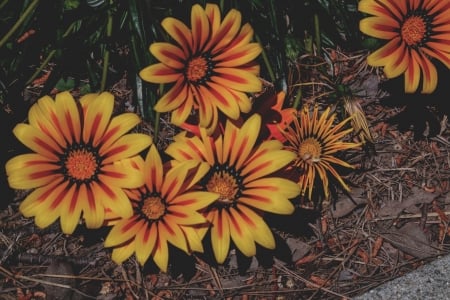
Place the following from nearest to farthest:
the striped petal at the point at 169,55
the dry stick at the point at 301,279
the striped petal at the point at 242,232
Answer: the striped petal at the point at 169,55
the striped petal at the point at 242,232
the dry stick at the point at 301,279

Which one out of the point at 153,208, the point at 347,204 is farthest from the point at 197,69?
the point at 347,204

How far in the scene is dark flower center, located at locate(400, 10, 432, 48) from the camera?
164 cm

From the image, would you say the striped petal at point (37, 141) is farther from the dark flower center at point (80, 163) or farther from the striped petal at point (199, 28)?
the striped petal at point (199, 28)

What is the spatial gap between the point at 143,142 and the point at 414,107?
1.04 metres

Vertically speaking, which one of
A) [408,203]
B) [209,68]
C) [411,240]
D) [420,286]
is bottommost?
[420,286]

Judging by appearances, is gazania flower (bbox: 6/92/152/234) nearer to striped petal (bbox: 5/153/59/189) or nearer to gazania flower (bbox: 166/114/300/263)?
striped petal (bbox: 5/153/59/189)

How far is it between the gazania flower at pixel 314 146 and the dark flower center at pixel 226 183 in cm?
19

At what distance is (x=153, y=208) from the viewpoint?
1.52 meters

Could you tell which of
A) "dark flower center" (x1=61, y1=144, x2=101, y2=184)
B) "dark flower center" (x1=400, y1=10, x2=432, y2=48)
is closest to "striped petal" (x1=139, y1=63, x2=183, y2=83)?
"dark flower center" (x1=61, y1=144, x2=101, y2=184)

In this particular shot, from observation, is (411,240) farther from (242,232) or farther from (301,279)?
(242,232)

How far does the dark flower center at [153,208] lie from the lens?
1.51 m

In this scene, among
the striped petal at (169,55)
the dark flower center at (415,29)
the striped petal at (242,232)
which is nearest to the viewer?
the striped petal at (169,55)

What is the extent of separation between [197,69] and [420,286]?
1010 millimetres

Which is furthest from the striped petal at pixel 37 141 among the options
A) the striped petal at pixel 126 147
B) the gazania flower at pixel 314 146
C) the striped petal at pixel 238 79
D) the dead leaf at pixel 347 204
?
the dead leaf at pixel 347 204
